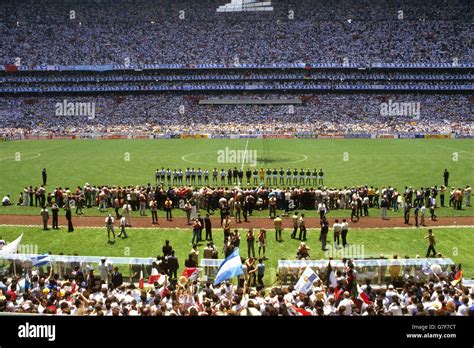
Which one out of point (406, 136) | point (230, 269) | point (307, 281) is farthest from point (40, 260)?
point (406, 136)

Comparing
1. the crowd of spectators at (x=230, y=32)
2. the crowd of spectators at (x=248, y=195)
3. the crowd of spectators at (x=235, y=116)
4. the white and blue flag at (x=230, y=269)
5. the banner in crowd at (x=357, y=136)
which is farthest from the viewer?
the crowd of spectators at (x=230, y=32)

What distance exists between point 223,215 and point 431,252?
30.5ft

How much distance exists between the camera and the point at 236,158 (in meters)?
43.1

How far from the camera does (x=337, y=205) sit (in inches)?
1035

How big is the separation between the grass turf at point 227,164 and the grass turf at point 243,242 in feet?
15.5

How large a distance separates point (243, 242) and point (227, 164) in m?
19.6

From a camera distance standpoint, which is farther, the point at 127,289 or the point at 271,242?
the point at 271,242

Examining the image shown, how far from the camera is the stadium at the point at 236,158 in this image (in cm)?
1305

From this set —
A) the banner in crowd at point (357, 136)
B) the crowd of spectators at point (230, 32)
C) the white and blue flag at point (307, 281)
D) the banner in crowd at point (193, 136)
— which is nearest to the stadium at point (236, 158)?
→ the white and blue flag at point (307, 281)

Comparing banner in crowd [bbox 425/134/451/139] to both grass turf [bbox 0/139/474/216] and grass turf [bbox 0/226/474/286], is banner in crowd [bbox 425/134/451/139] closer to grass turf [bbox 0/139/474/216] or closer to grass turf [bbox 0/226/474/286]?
grass turf [bbox 0/139/474/216]

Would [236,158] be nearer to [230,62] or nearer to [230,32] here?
[230,62]

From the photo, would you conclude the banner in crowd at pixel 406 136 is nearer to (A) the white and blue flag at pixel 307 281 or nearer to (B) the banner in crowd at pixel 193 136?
(B) the banner in crowd at pixel 193 136
